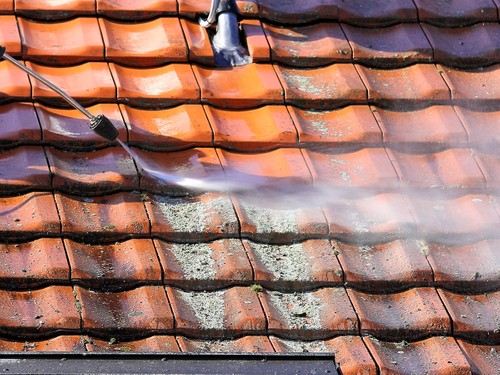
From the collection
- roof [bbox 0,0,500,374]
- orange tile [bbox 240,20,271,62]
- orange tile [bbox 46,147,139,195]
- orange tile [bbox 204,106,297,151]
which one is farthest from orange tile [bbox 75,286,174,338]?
orange tile [bbox 240,20,271,62]

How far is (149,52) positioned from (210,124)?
1.66 ft

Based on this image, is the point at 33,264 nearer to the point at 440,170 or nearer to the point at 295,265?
the point at 295,265

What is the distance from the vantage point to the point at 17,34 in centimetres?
289

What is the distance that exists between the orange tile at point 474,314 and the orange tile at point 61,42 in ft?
6.06

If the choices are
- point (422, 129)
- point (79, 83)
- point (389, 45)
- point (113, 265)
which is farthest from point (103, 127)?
point (389, 45)

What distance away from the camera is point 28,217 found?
2.31 meters

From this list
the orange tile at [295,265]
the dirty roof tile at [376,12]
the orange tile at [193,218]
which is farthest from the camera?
the dirty roof tile at [376,12]

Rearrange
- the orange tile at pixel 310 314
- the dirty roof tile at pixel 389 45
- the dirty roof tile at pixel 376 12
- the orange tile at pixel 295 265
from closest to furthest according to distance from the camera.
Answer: the orange tile at pixel 310 314 < the orange tile at pixel 295 265 < the dirty roof tile at pixel 389 45 < the dirty roof tile at pixel 376 12

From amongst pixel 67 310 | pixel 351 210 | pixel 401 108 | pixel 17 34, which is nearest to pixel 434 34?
pixel 401 108

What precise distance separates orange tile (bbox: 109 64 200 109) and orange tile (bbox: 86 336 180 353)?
3.75ft

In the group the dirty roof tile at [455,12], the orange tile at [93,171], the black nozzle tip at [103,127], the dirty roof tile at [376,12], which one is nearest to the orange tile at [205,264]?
the orange tile at [93,171]

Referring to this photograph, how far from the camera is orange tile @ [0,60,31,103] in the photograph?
8.83ft

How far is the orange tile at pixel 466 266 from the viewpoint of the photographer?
2.34m

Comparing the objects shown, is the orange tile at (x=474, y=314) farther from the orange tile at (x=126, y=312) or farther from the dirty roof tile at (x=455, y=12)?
the dirty roof tile at (x=455, y=12)
